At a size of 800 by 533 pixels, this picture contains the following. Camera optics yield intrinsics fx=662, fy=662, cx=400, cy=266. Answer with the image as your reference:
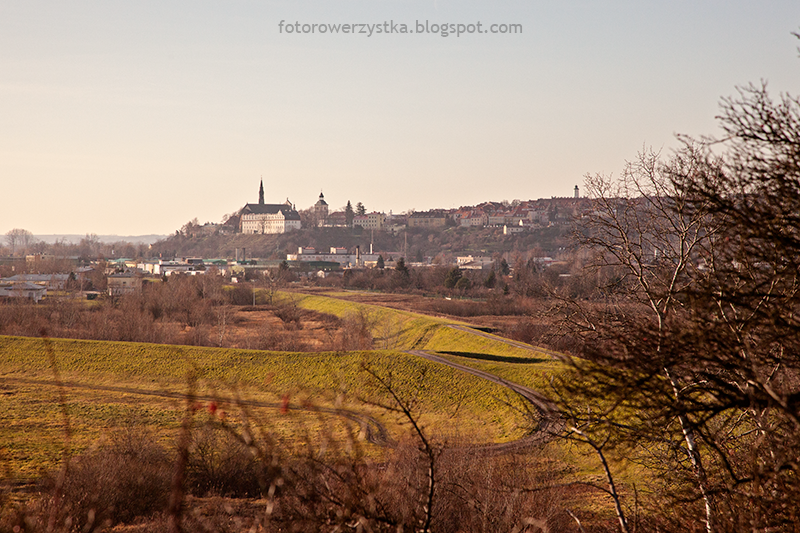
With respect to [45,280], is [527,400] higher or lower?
lower

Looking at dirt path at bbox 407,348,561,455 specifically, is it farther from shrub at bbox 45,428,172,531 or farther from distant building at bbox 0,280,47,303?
distant building at bbox 0,280,47,303

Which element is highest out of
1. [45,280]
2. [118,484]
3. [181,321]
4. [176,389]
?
[45,280]

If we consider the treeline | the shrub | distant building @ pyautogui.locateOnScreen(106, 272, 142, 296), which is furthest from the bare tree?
distant building @ pyautogui.locateOnScreen(106, 272, 142, 296)

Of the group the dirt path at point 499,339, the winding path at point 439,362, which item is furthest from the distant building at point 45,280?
the dirt path at point 499,339

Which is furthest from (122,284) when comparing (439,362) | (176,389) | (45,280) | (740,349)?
(740,349)

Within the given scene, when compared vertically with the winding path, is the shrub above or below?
above

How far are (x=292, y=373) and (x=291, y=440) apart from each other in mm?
15637

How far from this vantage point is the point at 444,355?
43469mm

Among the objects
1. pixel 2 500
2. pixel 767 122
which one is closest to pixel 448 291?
pixel 2 500

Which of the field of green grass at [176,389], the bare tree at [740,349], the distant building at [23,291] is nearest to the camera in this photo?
the bare tree at [740,349]

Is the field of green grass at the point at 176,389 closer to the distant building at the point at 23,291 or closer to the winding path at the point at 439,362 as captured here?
the winding path at the point at 439,362

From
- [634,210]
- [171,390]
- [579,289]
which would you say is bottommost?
[171,390]

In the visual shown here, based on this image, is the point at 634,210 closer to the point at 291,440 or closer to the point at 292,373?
the point at 291,440

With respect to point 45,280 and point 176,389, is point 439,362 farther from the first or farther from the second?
point 45,280
